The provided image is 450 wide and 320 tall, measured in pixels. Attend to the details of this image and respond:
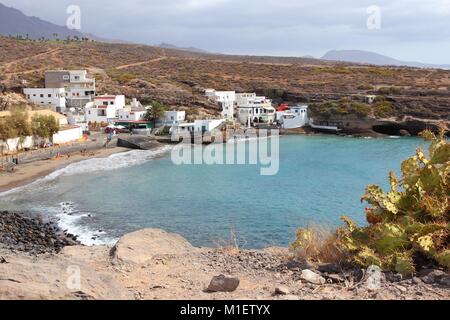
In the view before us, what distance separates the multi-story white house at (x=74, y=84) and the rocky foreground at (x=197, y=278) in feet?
200

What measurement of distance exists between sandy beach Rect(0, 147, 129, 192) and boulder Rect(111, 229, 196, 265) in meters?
24.2

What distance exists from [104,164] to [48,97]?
26696 millimetres

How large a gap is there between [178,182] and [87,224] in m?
13.0

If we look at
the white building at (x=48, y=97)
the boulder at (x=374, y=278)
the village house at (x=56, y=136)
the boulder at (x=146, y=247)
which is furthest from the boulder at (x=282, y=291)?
the white building at (x=48, y=97)

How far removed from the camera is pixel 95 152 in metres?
49.8

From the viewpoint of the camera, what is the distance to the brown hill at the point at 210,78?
249 feet

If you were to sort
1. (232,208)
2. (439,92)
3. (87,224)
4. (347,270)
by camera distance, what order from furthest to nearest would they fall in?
(439,92) < (232,208) < (87,224) < (347,270)

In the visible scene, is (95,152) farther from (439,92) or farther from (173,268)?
(439,92)

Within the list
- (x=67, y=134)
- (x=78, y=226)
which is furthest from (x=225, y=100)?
(x=78, y=226)

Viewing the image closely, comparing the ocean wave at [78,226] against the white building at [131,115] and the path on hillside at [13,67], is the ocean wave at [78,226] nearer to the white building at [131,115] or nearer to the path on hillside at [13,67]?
the white building at [131,115]

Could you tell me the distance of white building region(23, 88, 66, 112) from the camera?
65.4m

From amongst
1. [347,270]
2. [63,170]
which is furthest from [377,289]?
[63,170]

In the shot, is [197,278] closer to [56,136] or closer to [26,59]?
[56,136]

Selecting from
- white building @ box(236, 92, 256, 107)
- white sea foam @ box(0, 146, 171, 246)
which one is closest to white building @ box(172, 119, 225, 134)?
white sea foam @ box(0, 146, 171, 246)
